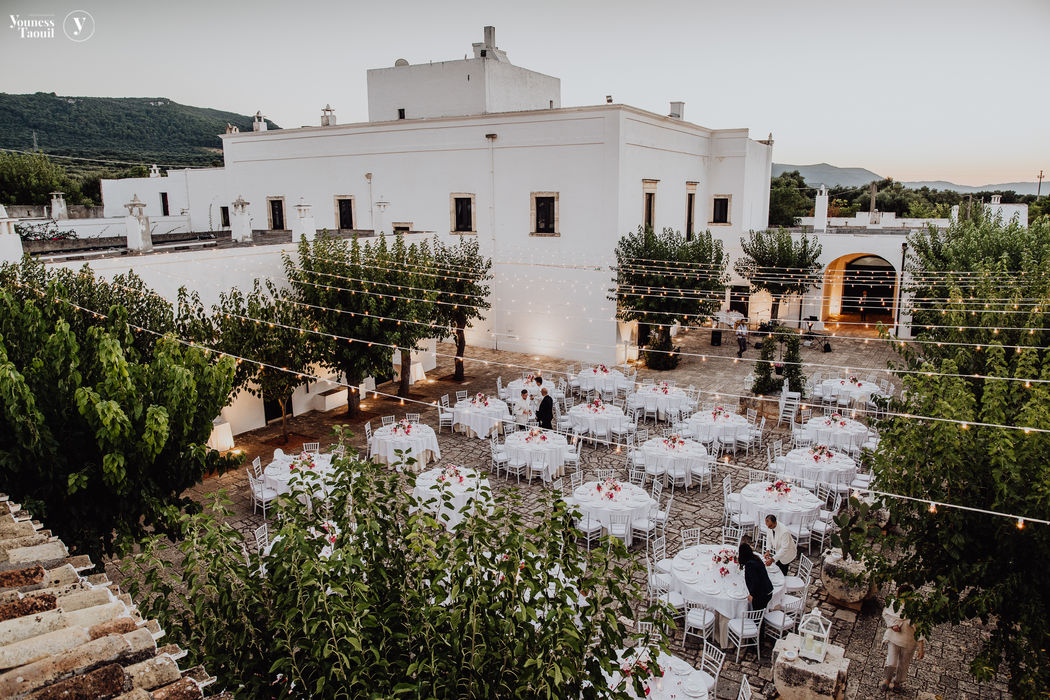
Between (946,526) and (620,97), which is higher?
(620,97)

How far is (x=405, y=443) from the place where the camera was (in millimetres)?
12219

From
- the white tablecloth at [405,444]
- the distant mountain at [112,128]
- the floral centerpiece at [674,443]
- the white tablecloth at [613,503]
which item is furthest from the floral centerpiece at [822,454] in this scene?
the distant mountain at [112,128]

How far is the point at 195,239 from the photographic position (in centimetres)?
2009

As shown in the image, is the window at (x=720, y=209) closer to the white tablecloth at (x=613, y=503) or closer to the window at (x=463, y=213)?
the window at (x=463, y=213)

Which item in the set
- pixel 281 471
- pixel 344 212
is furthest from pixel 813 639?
pixel 344 212

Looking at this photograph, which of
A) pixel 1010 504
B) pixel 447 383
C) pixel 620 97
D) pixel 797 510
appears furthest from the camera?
pixel 620 97

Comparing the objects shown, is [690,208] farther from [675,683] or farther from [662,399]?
[675,683]

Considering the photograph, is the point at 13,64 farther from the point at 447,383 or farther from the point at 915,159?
the point at 915,159

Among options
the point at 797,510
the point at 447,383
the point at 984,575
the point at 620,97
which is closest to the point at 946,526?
the point at 984,575

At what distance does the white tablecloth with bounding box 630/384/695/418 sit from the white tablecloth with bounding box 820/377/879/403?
3.44m

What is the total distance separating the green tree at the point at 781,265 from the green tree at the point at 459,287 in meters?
9.49

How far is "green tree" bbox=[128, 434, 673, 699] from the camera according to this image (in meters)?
2.89

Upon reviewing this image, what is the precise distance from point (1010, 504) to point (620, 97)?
20.4m

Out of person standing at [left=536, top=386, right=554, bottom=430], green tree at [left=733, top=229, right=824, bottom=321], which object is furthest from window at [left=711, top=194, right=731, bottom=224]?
person standing at [left=536, top=386, right=554, bottom=430]
